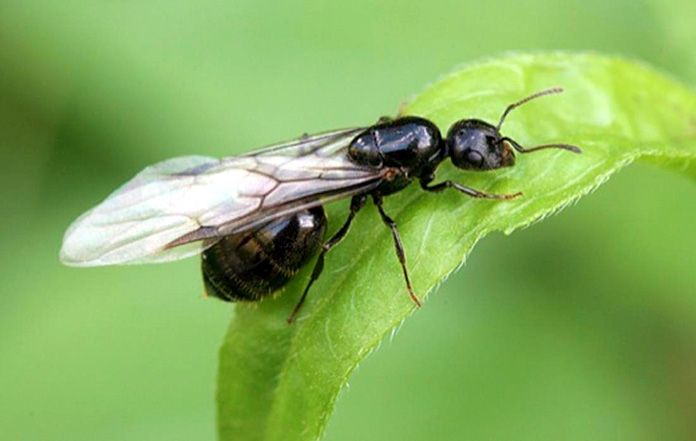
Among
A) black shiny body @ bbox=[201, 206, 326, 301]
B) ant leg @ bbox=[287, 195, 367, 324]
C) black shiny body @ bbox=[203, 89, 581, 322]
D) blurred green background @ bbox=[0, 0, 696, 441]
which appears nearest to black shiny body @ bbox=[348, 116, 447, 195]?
black shiny body @ bbox=[203, 89, 581, 322]

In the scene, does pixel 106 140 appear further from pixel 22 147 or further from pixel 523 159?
pixel 523 159

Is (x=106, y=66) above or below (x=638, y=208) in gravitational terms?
above

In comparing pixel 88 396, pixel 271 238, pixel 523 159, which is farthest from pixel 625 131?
pixel 88 396

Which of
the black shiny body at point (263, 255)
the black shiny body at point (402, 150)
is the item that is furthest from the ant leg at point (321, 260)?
the black shiny body at point (402, 150)

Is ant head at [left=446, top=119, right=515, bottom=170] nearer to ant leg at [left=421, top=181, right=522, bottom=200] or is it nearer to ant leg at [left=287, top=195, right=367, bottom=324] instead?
ant leg at [left=421, top=181, right=522, bottom=200]

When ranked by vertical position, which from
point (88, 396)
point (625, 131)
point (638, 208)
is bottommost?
point (88, 396)

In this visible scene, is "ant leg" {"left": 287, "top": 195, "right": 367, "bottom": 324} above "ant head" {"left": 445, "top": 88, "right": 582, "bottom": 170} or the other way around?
the other way around

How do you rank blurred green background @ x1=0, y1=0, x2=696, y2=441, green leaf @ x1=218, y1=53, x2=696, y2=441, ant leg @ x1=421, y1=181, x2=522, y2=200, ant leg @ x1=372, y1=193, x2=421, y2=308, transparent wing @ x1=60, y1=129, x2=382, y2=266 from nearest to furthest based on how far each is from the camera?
ant leg @ x1=372, y1=193, x2=421, y2=308
green leaf @ x1=218, y1=53, x2=696, y2=441
ant leg @ x1=421, y1=181, x2=522, y2=200
transparent wing @ x1=60, y1=129, x2=382, y2=266
blurred green background @ x1=0, y1=0, x2=696, y2=441
